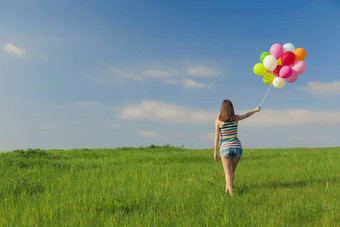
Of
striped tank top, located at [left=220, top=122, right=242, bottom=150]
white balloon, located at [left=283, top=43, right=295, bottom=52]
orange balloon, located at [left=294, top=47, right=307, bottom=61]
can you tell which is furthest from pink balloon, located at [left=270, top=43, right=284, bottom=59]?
striped tank top, located at [left=220, top=122, right=242, bottom=150]

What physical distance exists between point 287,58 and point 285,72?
0.52 m

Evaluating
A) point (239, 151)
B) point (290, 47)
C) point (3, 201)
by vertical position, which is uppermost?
point (290, 47)

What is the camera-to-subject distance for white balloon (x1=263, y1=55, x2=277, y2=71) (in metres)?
8.18

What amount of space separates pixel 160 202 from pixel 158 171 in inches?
199

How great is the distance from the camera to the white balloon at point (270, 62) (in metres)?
8.18

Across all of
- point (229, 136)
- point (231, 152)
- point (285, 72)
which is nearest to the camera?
point (231, 152)

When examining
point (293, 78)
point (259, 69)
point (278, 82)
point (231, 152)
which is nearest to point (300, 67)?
point (293, 78)

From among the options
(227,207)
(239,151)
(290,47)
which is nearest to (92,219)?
(227,207)

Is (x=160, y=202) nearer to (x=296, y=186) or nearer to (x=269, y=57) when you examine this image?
(x=296, y=186)

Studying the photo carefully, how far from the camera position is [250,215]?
4.86 metres

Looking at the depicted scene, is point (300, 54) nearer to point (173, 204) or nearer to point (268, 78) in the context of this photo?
point (268, 78)

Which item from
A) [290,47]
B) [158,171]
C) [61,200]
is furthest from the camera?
[158,171]

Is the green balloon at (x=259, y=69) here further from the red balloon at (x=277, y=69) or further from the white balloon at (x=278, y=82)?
the white balloon at (x=278, y=82)

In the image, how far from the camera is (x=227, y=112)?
663 centimetres
